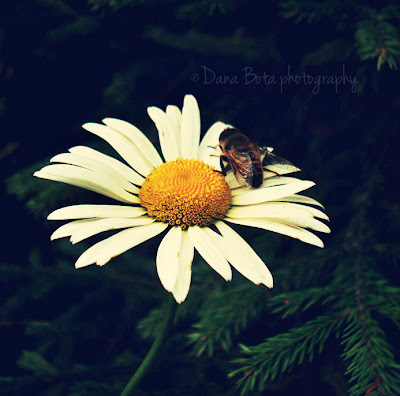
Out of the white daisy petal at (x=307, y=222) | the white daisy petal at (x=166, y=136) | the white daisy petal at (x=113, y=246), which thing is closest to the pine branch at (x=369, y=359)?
the white daisy petal at (x=307, y=222)

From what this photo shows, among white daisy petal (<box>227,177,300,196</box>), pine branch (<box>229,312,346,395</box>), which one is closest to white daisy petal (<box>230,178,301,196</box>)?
white daisy petal (<box>227,177,300,196</box>)

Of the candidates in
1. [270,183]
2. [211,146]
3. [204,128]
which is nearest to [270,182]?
[270,183]

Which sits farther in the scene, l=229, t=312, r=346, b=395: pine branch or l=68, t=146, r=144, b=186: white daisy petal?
l=68, t=146, r=144, b=186: white daisy petal

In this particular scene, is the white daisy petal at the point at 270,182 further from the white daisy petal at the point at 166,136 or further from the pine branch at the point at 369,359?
the pine branch at the point at 369,359

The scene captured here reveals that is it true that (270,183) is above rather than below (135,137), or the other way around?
below

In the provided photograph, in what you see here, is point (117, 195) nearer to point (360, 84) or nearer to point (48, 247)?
point (360, 84)

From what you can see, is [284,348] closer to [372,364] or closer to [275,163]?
[372,364]

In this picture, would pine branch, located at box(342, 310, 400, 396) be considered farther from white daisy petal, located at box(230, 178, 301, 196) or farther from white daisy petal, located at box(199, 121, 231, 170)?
white daisy petal, located at box(199, 121, 231, 170)
